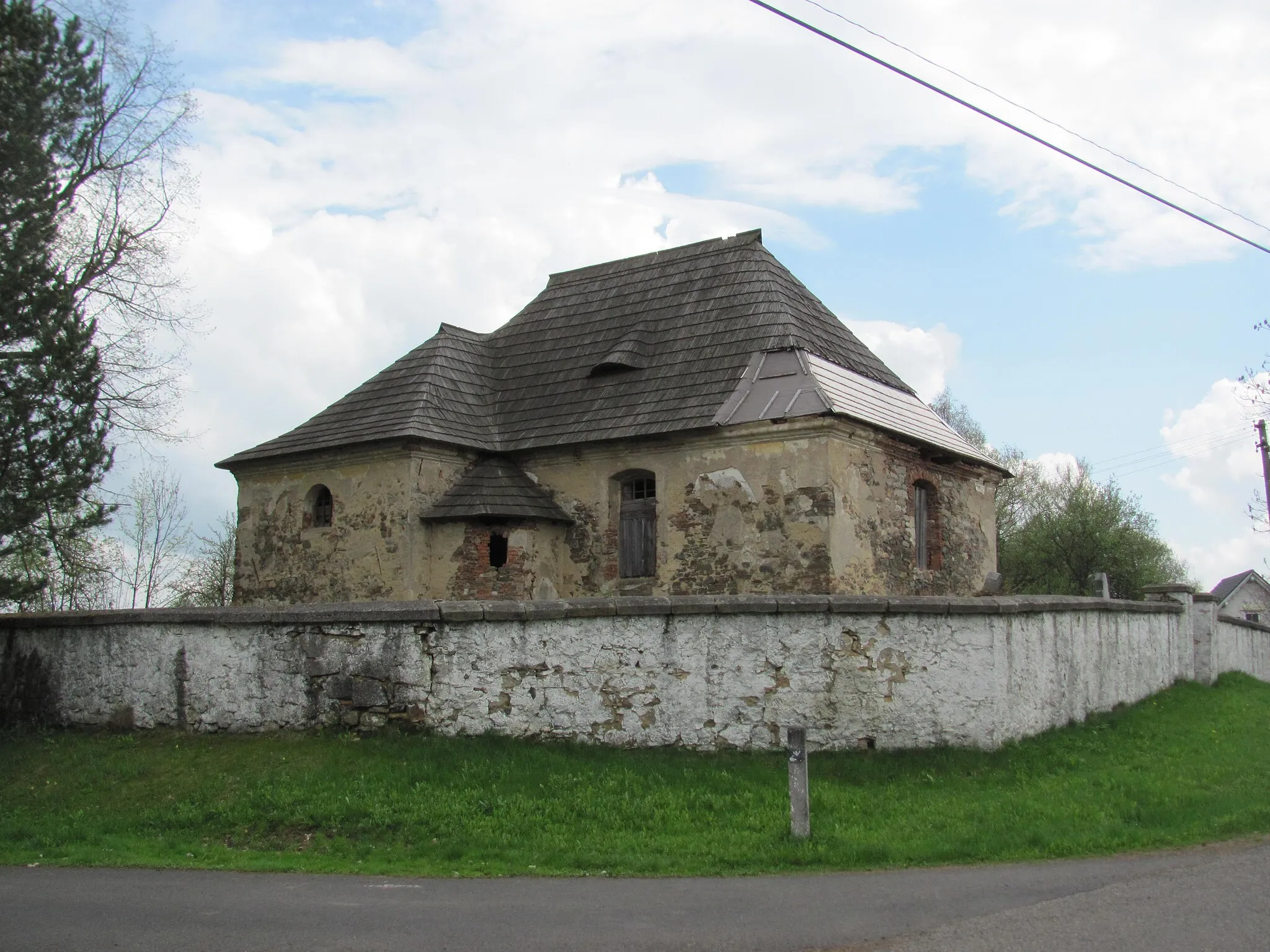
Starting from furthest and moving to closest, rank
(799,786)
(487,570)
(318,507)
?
1. (318,507)
2. (487,570)
3. (799,786)

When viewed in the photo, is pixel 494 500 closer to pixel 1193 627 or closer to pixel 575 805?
pixel 575 805

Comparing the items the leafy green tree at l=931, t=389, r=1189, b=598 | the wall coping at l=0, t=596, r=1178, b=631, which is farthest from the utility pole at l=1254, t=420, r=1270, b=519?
the wall coping at l=0, t=596, r=1178, b=631

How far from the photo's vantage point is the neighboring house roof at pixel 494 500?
20422 mm

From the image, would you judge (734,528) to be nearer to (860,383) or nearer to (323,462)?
(860,383)

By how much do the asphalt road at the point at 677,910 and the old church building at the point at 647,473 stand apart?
9.99m

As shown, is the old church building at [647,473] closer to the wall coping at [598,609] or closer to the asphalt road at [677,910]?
the wall coping at [598,609]

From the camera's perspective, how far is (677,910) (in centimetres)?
779

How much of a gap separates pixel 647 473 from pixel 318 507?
6.36m

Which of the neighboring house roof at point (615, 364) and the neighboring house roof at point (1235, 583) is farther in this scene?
the neighboring house roof at point (1235, 583)

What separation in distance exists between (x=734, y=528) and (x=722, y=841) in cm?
1001

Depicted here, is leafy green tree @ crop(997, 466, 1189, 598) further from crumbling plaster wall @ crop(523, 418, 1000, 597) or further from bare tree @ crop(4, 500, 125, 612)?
bare tree @ crop(4, 500, 125, 612)

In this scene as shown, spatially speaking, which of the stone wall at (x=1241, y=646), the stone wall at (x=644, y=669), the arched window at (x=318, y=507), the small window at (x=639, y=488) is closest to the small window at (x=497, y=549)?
the small window at (x=639, y=488)

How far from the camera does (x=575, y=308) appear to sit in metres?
25.3

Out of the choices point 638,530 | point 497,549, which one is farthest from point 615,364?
point 497,549
